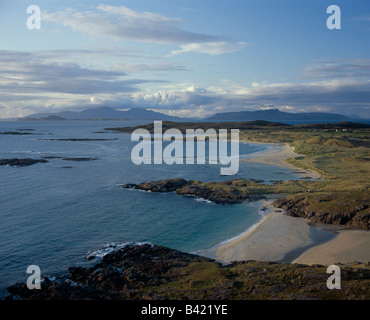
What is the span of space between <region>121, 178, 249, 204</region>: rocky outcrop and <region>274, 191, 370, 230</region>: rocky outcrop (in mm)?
8341

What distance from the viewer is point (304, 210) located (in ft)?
148

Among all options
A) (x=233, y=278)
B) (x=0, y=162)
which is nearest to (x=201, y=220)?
(x=233, y=278)

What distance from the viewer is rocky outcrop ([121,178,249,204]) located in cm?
5447

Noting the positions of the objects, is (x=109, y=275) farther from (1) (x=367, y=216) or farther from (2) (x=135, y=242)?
(1) (x=367, y=216)

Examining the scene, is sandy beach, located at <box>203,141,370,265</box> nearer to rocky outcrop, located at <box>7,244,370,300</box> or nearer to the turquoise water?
the turquoise water

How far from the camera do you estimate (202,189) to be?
59.4 metres

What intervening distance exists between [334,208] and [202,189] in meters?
23.3

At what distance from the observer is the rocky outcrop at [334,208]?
132 feet

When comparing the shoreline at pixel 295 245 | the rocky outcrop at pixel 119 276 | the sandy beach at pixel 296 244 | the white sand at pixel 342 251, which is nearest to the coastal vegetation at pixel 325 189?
the sandy beach at pixel 296 244

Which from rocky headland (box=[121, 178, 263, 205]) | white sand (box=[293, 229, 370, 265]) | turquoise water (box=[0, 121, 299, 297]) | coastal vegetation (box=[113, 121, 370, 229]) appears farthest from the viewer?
rocky headland (box=[121, 178, 263, 205])

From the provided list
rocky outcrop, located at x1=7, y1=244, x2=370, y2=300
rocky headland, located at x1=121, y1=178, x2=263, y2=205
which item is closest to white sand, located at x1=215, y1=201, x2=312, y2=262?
rocky outcrop, located at x1=7, y1=244, x2=370, y2=300

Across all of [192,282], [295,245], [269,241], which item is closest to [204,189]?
[269,241]

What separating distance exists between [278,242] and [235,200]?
18.0 m

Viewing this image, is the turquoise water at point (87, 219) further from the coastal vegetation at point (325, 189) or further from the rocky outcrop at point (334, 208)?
the coastal vegetation at point (325, 189)
